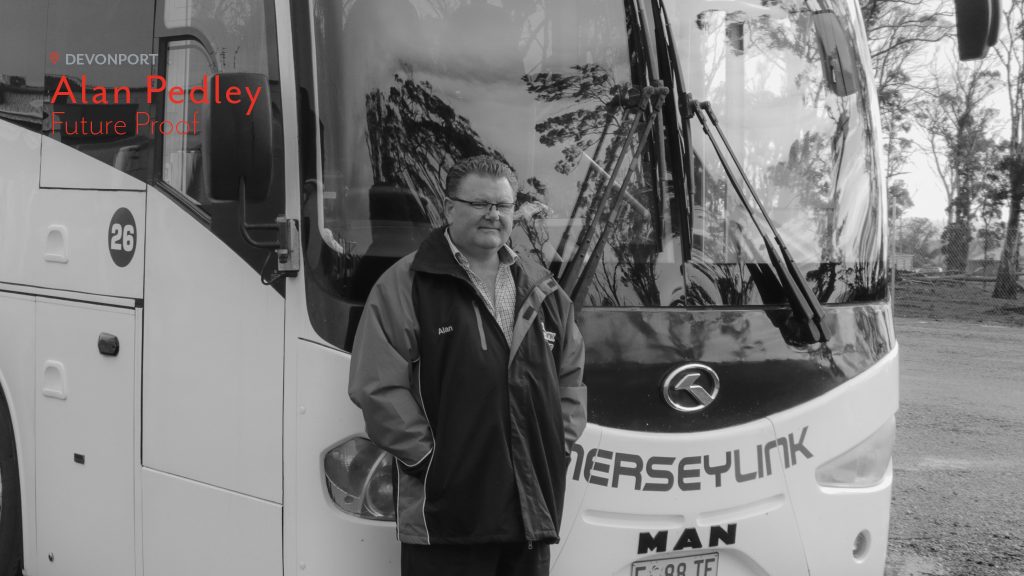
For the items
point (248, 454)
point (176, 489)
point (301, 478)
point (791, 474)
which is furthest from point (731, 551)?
point (176, 489)

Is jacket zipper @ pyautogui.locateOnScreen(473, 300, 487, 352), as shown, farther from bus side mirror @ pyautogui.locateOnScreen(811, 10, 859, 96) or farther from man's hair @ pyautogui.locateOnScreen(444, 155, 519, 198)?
bus side mirror @ pyautogui.locateOnScreen(811, 10, 859, 96)

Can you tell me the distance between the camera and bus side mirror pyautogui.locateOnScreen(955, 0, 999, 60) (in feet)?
11.7

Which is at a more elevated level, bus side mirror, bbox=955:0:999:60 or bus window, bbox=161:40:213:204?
bus side mirror, bbox=955:0:999:60

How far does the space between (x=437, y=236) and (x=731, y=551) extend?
1307mm

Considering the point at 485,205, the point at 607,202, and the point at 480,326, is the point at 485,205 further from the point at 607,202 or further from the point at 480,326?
the point at 607,202

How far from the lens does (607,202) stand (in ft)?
10.1

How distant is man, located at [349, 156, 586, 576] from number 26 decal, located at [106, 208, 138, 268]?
122cm

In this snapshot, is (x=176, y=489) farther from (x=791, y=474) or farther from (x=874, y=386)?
(x=874, y=386)

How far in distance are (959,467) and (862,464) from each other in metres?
4.97

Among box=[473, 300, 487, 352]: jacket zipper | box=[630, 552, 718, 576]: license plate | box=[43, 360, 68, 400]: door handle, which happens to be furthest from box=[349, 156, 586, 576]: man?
box=[43, 360, 68, 400]: door handle

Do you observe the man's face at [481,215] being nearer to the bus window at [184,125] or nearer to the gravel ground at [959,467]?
the bus window at [184,125]

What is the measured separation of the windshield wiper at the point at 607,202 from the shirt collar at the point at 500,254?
0.22 m

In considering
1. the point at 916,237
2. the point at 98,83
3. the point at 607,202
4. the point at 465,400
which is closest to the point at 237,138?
the point at 465,400

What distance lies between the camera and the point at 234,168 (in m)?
2.78
